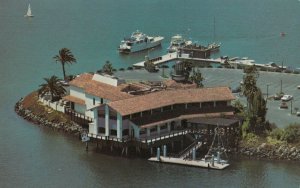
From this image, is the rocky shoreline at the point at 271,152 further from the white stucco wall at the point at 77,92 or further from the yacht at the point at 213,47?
the yacht at the point at 213,47

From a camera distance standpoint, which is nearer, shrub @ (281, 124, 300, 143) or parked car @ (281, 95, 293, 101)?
shrub @ (281, 124, 300, 143)

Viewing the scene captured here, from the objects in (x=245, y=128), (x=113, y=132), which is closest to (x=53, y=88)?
(x=113, y=132)

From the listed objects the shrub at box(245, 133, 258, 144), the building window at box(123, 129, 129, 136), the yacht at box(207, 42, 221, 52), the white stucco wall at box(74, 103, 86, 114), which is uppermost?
the yacht at box(207, 42, 221, 52)

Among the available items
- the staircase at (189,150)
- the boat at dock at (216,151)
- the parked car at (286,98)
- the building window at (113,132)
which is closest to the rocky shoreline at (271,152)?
the boat at dock at (216,151)

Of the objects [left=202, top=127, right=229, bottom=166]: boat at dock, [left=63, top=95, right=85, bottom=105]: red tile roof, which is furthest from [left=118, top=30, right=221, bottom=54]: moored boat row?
[left=202, top=127, right=229, bottom=166]: boat at dock

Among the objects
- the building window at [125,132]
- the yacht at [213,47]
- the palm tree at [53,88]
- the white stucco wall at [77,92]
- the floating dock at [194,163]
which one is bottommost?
the floating dock at [194,163]

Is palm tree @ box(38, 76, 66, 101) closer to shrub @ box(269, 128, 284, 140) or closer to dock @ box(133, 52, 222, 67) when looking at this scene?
shrub @ box(269, 128, 284, 140)
